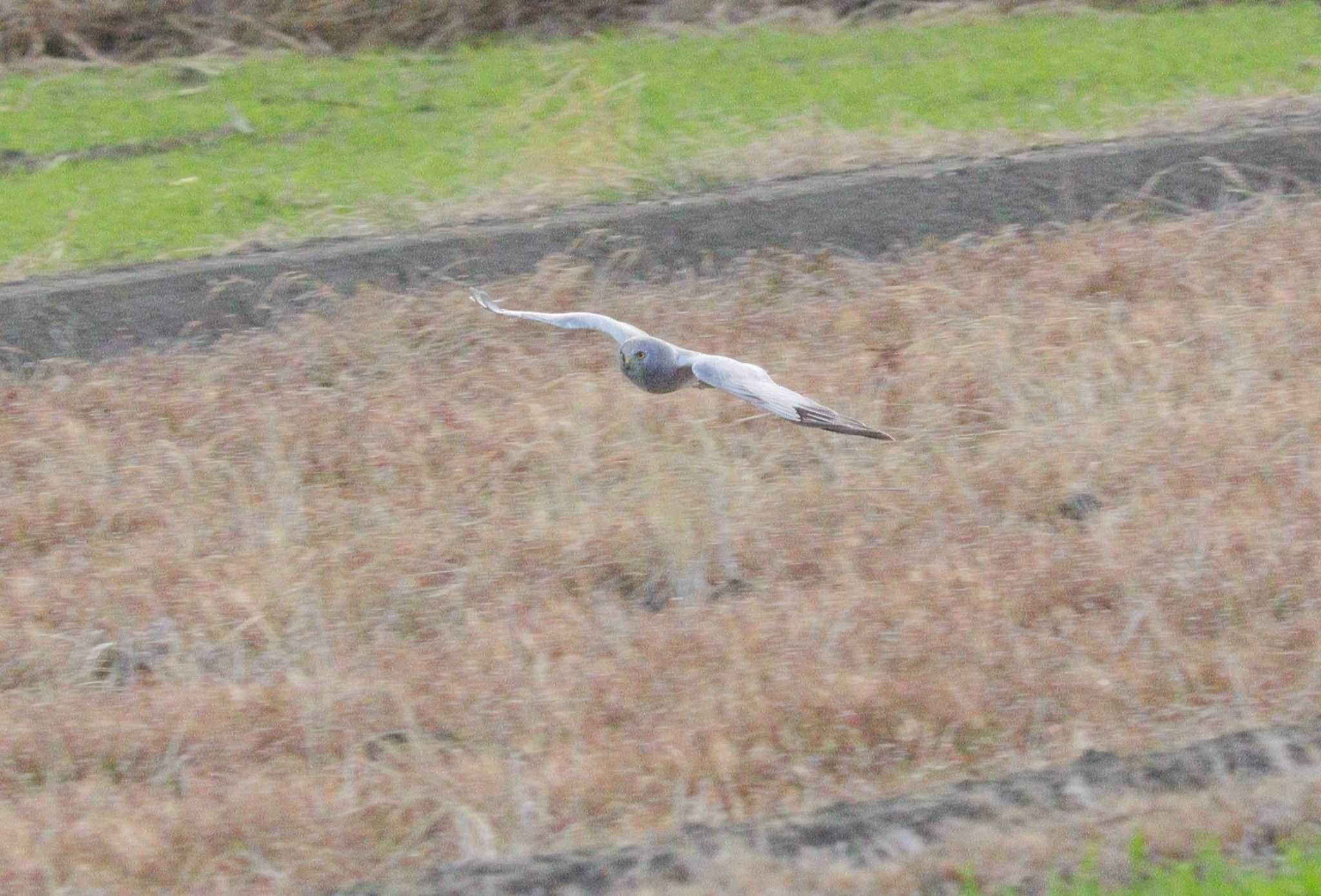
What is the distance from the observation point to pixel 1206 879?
10.3 ft

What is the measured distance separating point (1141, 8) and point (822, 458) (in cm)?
673

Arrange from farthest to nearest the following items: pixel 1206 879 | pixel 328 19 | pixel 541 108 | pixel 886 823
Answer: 1. pixel 328 19
2. pixel 541 108
3. pixel 886 823
4. pixel 1206 879

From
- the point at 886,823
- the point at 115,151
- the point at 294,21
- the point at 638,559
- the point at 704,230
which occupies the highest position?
the point at 294,21

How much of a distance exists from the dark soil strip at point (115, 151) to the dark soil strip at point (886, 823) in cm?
646

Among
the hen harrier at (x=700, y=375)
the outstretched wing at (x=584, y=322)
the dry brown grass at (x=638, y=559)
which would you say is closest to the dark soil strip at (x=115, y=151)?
the dry brown grass at (x=638, y=559)

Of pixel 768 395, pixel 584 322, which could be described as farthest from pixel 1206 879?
pixel 584 322

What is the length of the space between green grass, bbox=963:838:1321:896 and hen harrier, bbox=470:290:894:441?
1.10 m

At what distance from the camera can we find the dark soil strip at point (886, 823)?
3350 millimetres

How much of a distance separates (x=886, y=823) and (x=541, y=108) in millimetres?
6558

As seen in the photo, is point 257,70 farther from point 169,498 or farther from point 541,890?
point 541,890

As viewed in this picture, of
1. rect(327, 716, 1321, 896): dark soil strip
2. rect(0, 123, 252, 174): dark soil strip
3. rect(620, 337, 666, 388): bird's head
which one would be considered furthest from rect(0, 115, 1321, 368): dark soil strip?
rect(327, 716, 1321, 896): dark soil strip

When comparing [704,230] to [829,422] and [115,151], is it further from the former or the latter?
[829,422]

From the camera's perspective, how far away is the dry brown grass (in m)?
4.00

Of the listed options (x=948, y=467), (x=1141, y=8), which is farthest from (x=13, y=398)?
(x=1141, y=8)
